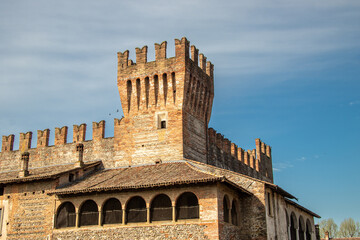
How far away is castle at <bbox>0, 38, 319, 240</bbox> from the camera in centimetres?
2275

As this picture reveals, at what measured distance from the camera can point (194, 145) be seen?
2894 centimetres

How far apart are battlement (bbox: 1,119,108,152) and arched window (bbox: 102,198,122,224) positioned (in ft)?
22.7

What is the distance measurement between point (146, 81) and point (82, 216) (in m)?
9.89

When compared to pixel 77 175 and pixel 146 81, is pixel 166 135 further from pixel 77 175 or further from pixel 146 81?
pixel 77 175

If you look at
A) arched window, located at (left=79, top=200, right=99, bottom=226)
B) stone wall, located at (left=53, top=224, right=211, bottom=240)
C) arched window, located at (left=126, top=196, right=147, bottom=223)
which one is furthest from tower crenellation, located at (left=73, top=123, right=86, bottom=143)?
arched window, located at (left=126, top=196, right=147, bottom=223)

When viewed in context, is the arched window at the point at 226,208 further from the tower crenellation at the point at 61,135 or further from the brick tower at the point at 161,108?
the tower crenellation at the point at 61,135

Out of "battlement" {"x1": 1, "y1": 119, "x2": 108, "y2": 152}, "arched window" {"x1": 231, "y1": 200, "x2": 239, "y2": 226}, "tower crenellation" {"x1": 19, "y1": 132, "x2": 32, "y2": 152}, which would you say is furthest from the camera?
"tower crenellation" {"x1": 19, "y1": 132, "x2": 32, "y2": 152}

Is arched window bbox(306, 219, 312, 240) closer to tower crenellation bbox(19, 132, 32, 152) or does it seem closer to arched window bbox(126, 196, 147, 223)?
arched window bbox(126, 196, 147, 223)

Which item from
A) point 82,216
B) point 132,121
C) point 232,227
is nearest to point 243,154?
point 132,121

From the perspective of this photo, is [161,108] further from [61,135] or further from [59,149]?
[59,149]

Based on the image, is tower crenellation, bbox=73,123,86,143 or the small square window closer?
the small square window

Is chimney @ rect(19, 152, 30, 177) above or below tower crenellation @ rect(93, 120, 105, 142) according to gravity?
below

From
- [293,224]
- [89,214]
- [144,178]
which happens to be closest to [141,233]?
[144,178]

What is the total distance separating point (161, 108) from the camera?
94.2 ft
